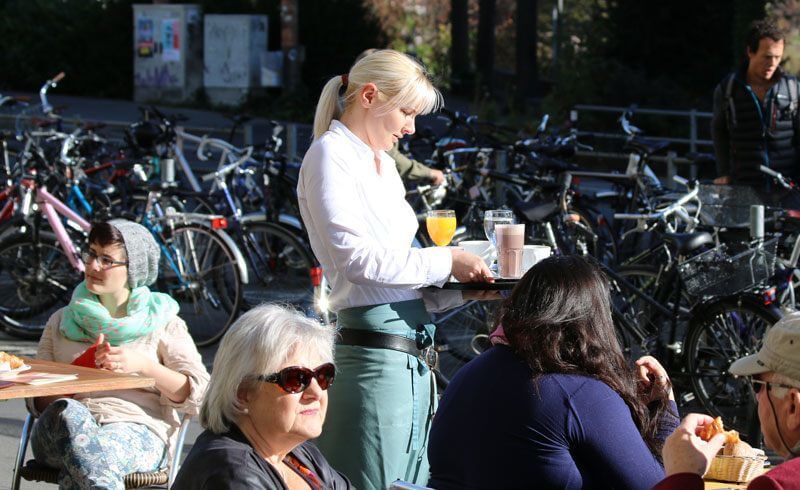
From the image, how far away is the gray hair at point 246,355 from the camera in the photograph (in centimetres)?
311

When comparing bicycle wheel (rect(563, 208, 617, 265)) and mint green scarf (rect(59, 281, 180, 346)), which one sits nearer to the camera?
mint green scarf (rect(59, 281, 180, 346))

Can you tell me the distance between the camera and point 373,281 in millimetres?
3740

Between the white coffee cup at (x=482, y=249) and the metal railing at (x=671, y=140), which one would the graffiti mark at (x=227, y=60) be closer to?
the metal railing at (x=671, y=140)

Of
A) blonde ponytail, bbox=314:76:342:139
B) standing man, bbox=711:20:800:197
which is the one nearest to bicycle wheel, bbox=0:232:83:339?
standing man, bbox=711:20:800:197

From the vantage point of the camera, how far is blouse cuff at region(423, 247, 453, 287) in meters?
3.80

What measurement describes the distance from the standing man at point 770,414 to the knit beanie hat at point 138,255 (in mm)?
2514

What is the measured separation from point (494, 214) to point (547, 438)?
198 centimetres

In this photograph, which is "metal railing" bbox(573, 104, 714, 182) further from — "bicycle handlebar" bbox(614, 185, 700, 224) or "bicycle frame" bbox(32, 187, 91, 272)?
"bicycle frame" bbox(32, 187, 91, 272)

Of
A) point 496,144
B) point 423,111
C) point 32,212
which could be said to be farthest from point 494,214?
point 496,144

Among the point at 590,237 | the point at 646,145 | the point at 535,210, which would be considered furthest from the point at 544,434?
the point at 646,145

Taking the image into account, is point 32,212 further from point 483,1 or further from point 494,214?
point 483,1

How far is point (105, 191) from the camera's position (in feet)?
31.5

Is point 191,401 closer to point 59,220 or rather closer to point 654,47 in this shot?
point 59,220

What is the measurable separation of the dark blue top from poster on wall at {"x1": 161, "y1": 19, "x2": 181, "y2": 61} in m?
24.3
